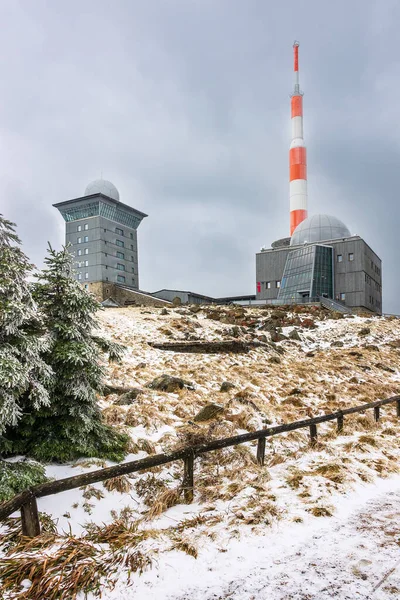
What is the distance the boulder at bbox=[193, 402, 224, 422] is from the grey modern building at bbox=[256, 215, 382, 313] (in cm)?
4699

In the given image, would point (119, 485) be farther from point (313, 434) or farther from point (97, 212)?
point (97, 212)

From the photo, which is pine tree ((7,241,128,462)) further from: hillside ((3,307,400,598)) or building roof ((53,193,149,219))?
building roof ((53,193,149,219))

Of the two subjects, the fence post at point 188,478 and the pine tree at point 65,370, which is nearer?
the fence post at point 188,478

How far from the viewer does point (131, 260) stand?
95.2 meters

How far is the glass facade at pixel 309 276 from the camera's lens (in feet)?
197

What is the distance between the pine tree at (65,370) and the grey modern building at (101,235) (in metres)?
76.9

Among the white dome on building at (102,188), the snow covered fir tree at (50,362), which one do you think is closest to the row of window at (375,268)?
the white dome on building at (102,188)

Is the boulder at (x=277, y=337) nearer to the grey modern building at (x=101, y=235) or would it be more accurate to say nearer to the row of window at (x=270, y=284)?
the row of window at (x=270, y=284)

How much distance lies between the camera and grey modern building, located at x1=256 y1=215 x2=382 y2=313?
60.7m

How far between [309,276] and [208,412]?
52.0 m

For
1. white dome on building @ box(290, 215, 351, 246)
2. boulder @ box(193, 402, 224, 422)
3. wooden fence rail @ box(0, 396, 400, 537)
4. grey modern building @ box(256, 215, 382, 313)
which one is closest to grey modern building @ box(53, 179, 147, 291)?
grey modern building @ box(256, 215, 382, 313)

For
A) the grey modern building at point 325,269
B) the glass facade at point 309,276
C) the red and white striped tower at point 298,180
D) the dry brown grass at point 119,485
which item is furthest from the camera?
the red and white striped tower at point 298,180

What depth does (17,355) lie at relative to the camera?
682 centimetres

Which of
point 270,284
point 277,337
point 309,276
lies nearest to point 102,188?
point 270,284
